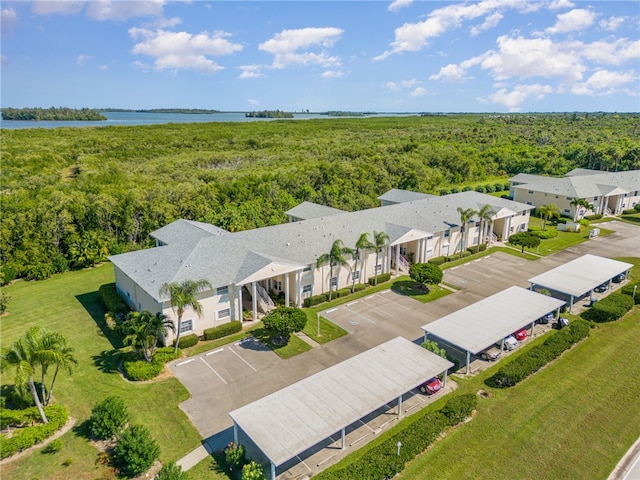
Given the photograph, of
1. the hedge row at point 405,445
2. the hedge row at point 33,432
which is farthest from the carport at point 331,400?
the hedge row at point 33,432

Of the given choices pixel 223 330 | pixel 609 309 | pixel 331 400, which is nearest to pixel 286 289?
pixel 223 330

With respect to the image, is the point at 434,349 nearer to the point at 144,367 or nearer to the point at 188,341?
the point at 188,341

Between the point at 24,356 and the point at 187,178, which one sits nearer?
the point at 24,356

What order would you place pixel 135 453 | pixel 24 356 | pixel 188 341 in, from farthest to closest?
pixel 188 341 → pixel 24 356 → pixel 135 453

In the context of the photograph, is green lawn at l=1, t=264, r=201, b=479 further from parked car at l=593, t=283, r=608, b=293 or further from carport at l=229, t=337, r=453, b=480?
parked car at l=593, t=283, r=608, b=293

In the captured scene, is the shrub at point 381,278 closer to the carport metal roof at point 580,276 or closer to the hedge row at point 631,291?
the carport metal roof at point 580,276

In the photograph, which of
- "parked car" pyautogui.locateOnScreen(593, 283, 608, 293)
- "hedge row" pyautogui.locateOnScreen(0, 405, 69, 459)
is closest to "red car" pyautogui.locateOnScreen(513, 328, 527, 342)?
"parked car" pyautogui.locateOnScreen(593, 283, 608, 293)
